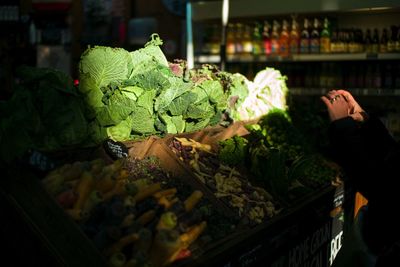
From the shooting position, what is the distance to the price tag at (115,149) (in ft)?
7.22

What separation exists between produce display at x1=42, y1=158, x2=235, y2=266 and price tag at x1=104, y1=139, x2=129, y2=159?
0.04 meters

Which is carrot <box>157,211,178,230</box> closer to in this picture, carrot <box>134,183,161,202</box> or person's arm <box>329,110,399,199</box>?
carrot <box>134,183,161,202</box>

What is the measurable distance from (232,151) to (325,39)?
3.17 m

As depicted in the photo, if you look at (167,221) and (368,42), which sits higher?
(368,42)

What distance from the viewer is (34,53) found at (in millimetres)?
7922

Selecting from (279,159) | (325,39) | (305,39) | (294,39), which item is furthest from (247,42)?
(279,159)

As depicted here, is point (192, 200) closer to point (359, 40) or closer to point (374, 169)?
point (374, 169)

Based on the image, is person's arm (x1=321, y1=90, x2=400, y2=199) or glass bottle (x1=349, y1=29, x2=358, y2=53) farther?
glass bottle (x1=349, y1=29, x2=358, y2=53)

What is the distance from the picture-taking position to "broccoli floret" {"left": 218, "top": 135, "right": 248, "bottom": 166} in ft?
9.03

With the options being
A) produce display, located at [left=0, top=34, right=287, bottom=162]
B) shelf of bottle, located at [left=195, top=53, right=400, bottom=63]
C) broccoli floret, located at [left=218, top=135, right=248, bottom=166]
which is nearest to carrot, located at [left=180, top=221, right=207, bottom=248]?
produce display, located at [left=0, top=34, right=287, bottom=162]

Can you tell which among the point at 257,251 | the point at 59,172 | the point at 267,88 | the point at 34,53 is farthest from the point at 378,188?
the point at 34,53

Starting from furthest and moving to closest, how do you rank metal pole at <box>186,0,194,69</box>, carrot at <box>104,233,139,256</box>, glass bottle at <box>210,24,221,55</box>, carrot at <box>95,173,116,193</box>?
glass bottle at <box>210,24,221,55</box>
metal pole at <box>186,0,194,69</box>
carrot at <box>95,173,116,193</box>
carrot at <box>104,233,139,256</box>

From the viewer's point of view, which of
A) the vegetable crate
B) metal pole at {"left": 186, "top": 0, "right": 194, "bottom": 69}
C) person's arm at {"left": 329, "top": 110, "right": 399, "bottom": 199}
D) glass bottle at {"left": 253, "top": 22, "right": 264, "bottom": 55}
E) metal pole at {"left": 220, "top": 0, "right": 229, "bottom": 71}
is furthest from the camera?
glass bottle at {"left": 253, "top": 22, "right": 264, "bottom": 55}

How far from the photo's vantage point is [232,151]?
2783mm
